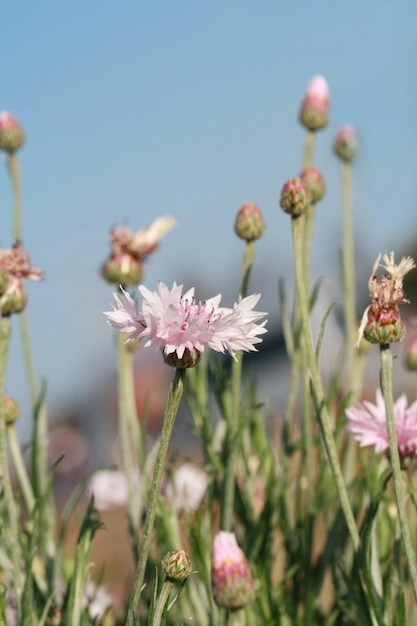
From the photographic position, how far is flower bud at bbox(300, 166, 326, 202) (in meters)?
1.24

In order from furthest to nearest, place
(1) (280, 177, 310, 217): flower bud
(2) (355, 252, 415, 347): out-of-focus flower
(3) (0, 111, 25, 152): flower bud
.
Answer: (3) (0, 111, 25, 152): flower bud
(1) (280, 177, 310, 217): flower bud
(2) (355, 252, 415, 347): out-of-focus flower

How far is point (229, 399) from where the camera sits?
4.01 ft

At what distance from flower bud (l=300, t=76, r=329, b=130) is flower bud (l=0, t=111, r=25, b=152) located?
0.41 m

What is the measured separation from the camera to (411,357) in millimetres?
1261

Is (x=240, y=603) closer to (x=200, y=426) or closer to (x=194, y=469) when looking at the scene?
(x=200, y=426)

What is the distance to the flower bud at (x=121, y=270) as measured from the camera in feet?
4.56

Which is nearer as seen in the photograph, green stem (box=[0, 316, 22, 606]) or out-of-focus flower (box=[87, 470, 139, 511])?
green stem (box=[0, 316, 22, 606])

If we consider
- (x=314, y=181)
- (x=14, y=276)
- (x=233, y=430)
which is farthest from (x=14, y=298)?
(x=314, y=181)

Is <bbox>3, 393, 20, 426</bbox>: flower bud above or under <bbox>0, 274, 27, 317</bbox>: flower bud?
under

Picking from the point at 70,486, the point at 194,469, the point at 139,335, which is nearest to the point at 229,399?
the point at 139,335

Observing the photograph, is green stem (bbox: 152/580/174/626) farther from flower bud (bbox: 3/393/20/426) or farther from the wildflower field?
flower bud (bbox: 3/393/20/426)

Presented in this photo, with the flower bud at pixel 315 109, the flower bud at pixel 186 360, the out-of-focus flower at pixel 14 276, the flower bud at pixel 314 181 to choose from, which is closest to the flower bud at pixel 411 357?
the flower bud at pixel 314 181

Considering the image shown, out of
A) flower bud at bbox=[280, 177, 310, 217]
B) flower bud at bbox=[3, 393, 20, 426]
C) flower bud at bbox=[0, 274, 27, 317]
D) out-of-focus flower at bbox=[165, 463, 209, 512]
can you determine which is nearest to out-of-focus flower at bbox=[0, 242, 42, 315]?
flower bud at bbox=[0, 274, 27, 317]

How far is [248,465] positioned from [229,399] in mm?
114
